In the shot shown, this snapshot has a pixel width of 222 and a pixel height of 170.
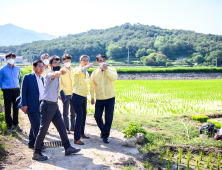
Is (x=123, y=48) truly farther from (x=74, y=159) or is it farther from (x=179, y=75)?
(x=74, y=159)

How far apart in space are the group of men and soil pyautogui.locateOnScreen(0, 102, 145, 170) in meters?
0.17

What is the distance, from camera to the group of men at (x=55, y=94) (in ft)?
13.8

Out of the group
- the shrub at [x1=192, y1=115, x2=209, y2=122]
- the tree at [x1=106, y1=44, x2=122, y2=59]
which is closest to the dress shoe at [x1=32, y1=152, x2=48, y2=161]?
the shrub at [x1=192, y1=115, x2=209, y2=122]

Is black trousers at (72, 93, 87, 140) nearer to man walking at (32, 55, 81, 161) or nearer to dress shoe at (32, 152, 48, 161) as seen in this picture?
man walking at (32, 55, 81, 161)

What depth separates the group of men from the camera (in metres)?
4.19

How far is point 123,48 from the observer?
111 metres

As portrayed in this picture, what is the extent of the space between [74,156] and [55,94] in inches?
51.4

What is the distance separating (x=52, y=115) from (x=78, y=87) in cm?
119

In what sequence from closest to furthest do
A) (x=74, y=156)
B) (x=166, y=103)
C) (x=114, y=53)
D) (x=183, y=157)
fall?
(x=74, y=156) < (x=183, y=157) < (x=166, y=103) < (x=114, y=53)

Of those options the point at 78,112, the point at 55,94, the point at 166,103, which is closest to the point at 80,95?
the point at 78,112

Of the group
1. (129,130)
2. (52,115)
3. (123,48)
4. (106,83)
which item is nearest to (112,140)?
(129,130)

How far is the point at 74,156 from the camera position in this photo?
4398 mm

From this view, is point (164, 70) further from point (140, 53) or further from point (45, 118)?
point (140, 53)

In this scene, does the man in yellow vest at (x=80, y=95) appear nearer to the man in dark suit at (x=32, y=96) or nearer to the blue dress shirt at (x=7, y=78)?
the man in dark suit at (x=32, y=96)
